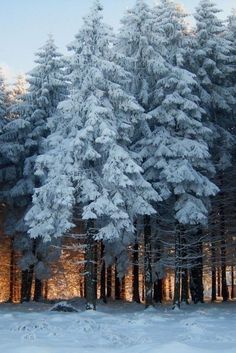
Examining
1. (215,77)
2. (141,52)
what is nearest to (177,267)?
(141,52)

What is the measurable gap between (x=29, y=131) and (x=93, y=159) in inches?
364

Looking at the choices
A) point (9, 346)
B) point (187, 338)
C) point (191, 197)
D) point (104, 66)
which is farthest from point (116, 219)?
point (9, 346)

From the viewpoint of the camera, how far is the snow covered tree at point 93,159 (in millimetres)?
20734

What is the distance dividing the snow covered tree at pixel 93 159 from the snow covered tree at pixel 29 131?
596 centimetres

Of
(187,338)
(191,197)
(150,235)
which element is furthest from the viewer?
(150,235)

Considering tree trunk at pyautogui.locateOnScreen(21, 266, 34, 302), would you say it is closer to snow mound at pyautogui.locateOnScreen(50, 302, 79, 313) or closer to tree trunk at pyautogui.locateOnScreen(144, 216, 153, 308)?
snow mound at pyautogui.locateOnScreen(50, 302, 79, 313)

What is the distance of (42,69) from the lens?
29.5 meters

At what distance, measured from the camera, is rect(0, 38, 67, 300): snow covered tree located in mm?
28578

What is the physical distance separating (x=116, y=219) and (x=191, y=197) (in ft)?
14.9

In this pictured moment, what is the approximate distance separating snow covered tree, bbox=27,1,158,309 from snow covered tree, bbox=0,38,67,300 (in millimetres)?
5963

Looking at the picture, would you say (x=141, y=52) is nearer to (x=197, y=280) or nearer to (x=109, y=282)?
(x=197, y=280)

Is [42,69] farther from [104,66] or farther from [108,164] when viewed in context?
[108,164]

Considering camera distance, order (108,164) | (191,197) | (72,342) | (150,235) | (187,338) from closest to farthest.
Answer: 1. (72,342)
2. (187,338)
3. (108,164)
4. (191,197)
5. (150,235)

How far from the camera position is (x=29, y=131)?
29359 millimetres
